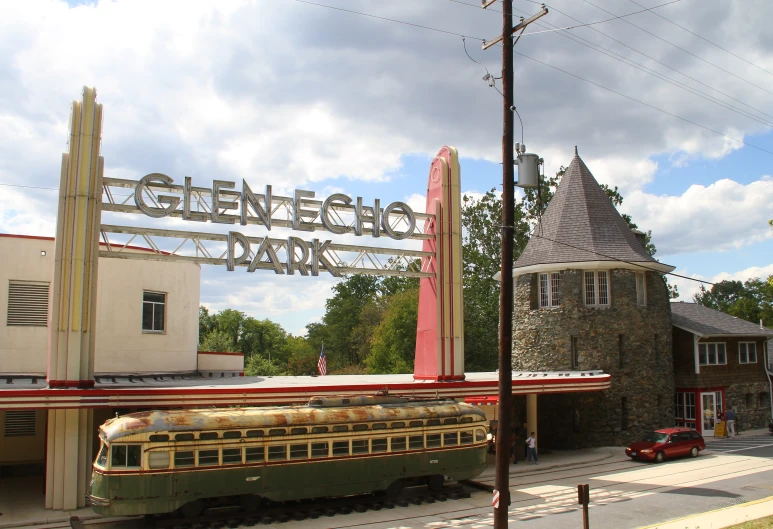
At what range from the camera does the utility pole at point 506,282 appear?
1445 centimetres

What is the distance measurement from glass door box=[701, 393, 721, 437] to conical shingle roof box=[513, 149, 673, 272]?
8.36 m

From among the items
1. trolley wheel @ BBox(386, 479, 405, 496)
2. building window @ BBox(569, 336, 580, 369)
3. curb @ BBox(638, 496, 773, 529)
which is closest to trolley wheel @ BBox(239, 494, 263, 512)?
trolley wheel @ BBox(386, 479, 405, 496)

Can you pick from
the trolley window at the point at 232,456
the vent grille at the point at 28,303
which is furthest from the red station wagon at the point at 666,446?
the vent grille at the point at 28,303

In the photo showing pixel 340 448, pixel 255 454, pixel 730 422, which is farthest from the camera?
pixel 730 422

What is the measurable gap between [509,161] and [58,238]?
1416 cm

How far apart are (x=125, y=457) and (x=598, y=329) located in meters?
24.5

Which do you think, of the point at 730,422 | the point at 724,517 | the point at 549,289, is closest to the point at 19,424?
the point at 549,289

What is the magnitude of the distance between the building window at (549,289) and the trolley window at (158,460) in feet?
77.1

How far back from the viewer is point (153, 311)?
29.1 metres

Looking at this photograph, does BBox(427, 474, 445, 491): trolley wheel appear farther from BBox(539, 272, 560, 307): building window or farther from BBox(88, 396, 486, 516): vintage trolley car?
BBox(539, 272, 560, 307): building window

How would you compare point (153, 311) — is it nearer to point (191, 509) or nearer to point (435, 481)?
point (191, 509)

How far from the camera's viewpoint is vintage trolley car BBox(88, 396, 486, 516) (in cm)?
1661

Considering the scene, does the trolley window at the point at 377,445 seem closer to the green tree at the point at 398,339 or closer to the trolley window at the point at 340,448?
the trolley window at the point at 340,448

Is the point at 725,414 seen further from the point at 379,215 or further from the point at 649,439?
the point at 379,215
